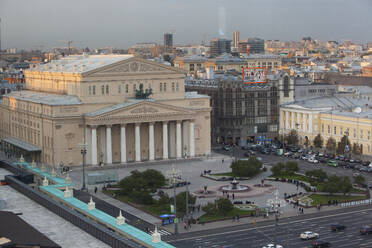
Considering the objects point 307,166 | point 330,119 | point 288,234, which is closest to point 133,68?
point 307,166

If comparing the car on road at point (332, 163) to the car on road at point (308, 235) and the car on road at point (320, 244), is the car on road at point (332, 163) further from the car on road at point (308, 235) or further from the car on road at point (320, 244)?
the car on road at point (320, 244)

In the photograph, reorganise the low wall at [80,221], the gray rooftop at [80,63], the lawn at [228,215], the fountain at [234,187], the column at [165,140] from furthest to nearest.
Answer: the gray rooftop at [80,63]
the column at [165,140]
the fountain at [234,187]
the lawn at [228,215]
the low wall at [80,221]

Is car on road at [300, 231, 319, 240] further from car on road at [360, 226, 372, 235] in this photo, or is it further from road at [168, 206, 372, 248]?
car on road at [360, 226, 372, 235]

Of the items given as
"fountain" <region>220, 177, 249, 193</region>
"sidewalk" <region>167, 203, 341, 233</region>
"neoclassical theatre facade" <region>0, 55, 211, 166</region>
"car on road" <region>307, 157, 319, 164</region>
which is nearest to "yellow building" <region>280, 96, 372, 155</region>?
"car on road" <region>307, 157, 319, 164</region>

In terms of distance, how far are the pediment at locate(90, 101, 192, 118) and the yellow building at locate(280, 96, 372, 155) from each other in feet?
68.6

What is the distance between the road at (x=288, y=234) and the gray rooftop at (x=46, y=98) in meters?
39.7

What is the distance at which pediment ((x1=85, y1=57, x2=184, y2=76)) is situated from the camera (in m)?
91.9

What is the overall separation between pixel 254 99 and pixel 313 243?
65630mm

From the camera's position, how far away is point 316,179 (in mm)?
77625

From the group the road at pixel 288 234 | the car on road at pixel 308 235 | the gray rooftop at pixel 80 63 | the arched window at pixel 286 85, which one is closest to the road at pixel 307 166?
the arched window at pixel 286 85

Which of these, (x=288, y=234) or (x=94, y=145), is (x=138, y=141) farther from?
(x=288, y=234)

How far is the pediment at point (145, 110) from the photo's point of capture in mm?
89500

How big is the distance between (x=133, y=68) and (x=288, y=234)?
46454mm

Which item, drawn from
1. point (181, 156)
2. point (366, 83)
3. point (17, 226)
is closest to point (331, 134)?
point (181, 156)
